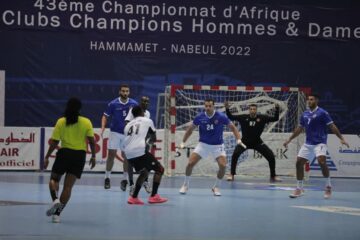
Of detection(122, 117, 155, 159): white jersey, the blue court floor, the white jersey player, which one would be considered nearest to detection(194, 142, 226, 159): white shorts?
the blue court floor

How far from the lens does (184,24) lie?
91.4ft

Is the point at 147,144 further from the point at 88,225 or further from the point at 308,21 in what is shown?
the point at 308,21

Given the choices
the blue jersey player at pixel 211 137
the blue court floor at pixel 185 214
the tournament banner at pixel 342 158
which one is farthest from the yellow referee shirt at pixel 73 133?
the tournament banner at pixel 342 158

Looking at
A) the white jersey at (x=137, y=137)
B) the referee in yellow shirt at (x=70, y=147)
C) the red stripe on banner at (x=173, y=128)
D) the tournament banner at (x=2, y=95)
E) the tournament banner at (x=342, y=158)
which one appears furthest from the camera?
the tournament banner at (x=2, y=95)

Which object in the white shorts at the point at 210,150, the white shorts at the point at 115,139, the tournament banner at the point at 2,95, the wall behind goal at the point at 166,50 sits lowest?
the white shorts at the point at 210,150

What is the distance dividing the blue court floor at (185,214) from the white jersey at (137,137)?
1058 millimetres

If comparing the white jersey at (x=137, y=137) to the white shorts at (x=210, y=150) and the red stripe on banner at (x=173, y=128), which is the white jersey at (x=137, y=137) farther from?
the red stripe on banner at (x=173, y=128)

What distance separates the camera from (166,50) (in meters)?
27.7

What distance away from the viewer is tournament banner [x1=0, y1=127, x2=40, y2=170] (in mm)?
25250

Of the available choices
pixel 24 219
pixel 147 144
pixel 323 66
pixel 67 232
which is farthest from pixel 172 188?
pixel 323 66

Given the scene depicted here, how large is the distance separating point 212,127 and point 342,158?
999 cm

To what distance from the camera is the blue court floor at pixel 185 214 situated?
35.4 feet

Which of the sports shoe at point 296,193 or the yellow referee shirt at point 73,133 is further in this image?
the sports shoe at point 296,193

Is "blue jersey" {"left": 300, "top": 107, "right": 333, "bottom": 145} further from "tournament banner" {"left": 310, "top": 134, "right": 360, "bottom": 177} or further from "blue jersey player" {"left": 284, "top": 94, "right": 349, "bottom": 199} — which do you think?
"tournament banner" {"left": 310, "top": 134, "right": 360, "bottom": 177}
